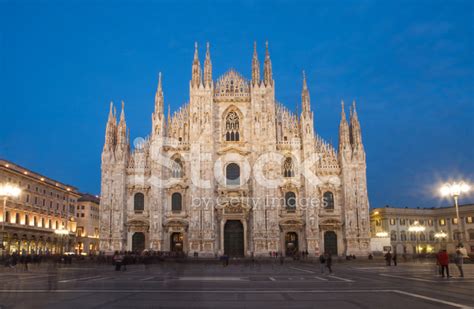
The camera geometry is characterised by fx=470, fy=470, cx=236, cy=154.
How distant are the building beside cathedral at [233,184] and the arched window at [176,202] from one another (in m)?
0.12

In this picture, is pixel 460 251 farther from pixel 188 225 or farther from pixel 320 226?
pixel 188 225

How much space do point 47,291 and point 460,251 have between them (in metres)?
18.8

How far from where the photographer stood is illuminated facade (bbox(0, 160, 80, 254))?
55.2 meters

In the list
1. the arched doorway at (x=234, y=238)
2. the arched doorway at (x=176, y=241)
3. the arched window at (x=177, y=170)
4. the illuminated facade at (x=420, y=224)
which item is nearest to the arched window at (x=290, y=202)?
the arched doorway at (x=234, y=238)

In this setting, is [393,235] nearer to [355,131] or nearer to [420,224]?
[420,224]

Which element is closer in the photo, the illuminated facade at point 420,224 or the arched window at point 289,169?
the arched window at point 289,169

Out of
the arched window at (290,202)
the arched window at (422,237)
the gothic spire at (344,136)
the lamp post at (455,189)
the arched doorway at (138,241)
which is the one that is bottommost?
the arched window at (422,237)

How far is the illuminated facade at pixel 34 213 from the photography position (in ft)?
181

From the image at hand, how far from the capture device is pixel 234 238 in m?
54.8

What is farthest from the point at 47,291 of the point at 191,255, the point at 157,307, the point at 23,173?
the point at 23,173

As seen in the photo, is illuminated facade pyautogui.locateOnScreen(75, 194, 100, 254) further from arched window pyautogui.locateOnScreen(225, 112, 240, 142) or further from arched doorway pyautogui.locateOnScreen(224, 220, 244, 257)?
arched window pyautogui.locateOnScreen(225, 112, 240, 142)

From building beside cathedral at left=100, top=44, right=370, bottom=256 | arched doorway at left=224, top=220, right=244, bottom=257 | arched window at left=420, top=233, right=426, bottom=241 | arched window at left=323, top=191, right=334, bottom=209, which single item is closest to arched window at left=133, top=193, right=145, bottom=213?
building beside cathedral at left=100, top=44, right=370, bottom=256

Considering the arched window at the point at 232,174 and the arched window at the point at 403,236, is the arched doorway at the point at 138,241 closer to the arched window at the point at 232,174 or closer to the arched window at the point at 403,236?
the arched window at the point at 232,174

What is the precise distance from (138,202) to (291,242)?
1859 cm
